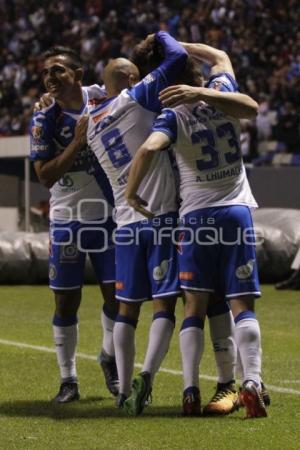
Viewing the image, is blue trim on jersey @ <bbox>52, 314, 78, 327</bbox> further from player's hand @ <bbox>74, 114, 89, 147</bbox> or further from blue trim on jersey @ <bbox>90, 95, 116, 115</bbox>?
blue trim on jersey @ <bbox>90, 95, 116, 115</bbox>

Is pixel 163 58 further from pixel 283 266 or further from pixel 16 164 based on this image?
pixel 16 164

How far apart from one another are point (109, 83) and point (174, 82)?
0.52 meters

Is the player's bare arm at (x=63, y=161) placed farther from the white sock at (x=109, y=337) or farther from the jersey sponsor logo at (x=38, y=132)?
the white sock at (x=109, y=337)

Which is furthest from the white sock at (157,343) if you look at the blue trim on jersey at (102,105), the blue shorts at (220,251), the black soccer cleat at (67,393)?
the blue trim on jersey at (102,105)

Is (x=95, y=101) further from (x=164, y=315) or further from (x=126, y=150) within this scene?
(x=164, y=315)

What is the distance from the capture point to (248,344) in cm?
615

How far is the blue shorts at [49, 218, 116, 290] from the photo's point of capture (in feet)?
23.2

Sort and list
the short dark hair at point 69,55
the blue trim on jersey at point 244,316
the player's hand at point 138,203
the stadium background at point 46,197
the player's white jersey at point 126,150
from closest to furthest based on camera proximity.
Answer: the stadium background at point 46,197 → the player's hand at point 138,203 → the blue trim on jersey at point 244,316 → the player's white jersey at point 126,150 → the short dark hair at point 69,55

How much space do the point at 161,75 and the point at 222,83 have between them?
1.14ft

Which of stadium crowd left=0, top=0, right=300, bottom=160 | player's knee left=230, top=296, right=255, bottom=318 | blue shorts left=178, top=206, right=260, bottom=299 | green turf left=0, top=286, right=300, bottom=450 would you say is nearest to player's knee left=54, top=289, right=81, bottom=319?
green turf left=0, top=286, right=300, bottom=450

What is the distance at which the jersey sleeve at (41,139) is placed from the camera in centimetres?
689

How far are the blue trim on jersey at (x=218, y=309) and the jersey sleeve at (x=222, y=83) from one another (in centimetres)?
124

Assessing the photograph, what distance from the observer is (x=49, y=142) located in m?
6.91

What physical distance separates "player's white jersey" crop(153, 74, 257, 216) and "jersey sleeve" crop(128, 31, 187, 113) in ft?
0.80
